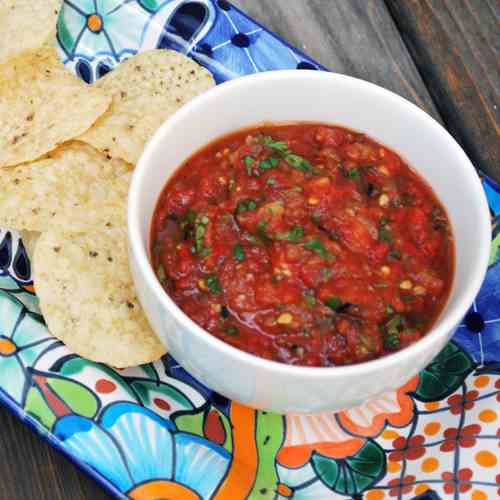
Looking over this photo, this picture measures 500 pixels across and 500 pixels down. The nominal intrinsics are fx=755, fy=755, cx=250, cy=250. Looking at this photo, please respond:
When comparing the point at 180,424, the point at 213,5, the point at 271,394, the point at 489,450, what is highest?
the point at 213,5

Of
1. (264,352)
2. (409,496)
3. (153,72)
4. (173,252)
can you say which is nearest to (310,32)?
(153,72)

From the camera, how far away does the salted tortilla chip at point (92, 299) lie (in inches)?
95.6

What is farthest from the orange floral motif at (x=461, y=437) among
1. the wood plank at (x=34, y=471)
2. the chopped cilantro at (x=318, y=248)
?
the wood plank at (x=34, y=471)

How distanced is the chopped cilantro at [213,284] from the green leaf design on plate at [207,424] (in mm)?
547

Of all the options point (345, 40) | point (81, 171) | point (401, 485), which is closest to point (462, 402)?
point (401, 485)

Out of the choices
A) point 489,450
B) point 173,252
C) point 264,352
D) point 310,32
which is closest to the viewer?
point 264,352

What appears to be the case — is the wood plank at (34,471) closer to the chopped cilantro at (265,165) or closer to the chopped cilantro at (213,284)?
the chopped cilantro at (213,284)

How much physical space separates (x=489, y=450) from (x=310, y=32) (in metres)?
1.99

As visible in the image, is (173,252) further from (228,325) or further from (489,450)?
(489,450)

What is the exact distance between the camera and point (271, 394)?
2.16 meters

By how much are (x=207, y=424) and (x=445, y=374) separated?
2.78 ft

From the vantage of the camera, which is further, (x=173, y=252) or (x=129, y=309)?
(x=129, y=309)

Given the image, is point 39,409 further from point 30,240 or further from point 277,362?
point 277,362

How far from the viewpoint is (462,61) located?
3.65 metres
